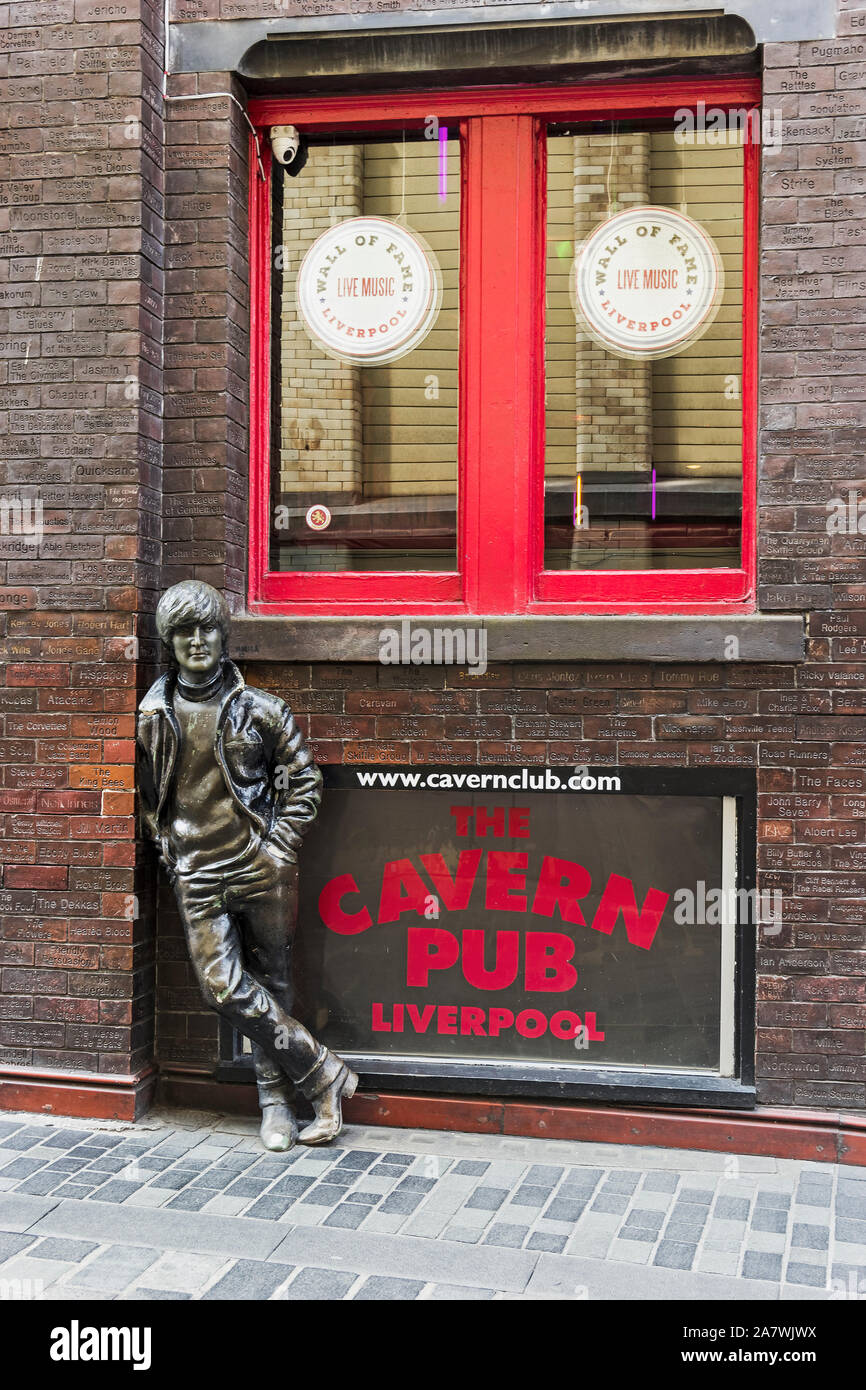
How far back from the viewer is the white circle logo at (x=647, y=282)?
17.8 ft

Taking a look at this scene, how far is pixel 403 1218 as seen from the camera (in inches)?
169

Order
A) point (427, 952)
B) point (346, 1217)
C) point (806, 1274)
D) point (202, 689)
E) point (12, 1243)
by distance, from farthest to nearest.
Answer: point (427, 952), point (202, 689), point (346, 1217), point (12, 1243), point (806, 1274)

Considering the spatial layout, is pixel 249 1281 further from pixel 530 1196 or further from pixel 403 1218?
pixel 530 1196

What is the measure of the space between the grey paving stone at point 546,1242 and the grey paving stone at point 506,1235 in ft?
0.10

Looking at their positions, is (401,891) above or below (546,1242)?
above

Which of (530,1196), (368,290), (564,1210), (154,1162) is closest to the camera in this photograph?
(564,1210)

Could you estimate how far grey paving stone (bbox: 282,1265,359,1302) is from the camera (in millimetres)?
3689

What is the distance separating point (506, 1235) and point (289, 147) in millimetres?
4871

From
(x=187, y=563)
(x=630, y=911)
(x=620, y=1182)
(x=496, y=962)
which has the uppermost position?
(x=187, y=563)

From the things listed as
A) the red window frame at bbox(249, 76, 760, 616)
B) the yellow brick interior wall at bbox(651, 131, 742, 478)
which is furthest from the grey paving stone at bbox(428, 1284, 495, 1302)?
the yellow brick interior wall at bbox(651, 131, 742, 478)

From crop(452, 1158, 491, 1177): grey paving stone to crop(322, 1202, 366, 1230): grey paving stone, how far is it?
535mm

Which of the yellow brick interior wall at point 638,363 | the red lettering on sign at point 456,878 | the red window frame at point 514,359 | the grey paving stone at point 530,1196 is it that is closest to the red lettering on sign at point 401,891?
the red lettering on sign at point 456,878

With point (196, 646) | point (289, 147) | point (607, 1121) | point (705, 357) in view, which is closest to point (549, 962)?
point (607, 1121)

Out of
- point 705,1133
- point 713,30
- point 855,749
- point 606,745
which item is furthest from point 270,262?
point 705,1133
